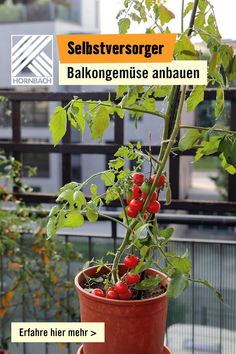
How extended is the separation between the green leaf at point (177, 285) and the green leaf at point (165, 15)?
0.38 meters

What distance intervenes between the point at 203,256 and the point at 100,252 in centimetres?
29

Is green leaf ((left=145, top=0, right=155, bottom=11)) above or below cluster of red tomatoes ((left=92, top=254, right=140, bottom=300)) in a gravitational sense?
above

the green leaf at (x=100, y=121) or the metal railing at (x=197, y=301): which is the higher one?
the green leaf at (x=100, y=121)

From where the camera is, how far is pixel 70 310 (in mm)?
1506

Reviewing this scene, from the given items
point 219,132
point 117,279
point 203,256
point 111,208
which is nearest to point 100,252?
point 111,208

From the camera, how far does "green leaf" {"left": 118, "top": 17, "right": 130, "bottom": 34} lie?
77cm

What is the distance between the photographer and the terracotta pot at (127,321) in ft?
2.55

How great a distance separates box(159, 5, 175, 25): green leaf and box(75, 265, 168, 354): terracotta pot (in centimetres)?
42

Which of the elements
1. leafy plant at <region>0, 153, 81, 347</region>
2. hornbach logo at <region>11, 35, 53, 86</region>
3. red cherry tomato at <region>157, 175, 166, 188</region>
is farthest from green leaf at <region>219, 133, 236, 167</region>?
leafy plant at <region>0, 153, 81, 347</region>

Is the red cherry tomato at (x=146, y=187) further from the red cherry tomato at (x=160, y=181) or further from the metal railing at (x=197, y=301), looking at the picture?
the metal railing at (x=197, y=301)

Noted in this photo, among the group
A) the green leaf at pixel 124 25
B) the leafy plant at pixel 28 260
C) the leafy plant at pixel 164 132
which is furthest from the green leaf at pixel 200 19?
the leafy plant at pixel 28 260

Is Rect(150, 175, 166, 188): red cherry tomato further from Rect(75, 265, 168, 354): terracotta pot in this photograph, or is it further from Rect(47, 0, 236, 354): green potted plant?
Rect(75, 265, 168, 354): terracotta pot

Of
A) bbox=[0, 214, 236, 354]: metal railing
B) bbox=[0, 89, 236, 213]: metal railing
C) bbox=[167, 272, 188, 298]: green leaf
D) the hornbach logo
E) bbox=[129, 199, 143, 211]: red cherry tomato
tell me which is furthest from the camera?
bbox=[0, 214, 236, 354]: metal railing

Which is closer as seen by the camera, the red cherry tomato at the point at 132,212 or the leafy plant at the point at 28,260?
the red cherry tomato at the point at 132,212
